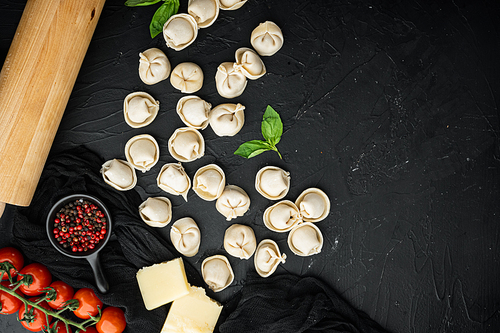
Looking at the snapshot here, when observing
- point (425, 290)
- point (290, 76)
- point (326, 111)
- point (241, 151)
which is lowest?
point (425, 290)

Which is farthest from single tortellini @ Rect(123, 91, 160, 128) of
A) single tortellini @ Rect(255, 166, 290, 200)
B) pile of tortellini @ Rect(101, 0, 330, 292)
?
single tortellini @ Rect(255, 166, 290, 200)

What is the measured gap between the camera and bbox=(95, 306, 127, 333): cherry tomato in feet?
6.25

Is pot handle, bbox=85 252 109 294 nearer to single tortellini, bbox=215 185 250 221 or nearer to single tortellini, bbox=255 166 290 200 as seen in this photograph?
single tortellini, bbox=215 185 250 221

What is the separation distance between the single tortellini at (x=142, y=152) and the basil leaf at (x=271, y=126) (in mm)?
667

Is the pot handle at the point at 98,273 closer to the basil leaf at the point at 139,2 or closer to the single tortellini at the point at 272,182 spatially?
the single tortellini at the point at 272,182

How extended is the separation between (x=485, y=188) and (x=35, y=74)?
Answer: 104 inches

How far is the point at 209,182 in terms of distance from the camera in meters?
1.94

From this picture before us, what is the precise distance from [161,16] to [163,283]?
1569 mm

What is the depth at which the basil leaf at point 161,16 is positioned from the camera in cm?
194

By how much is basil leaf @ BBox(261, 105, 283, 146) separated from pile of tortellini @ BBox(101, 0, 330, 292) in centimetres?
15


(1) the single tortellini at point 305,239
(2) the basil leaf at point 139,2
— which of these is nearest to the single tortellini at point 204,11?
(2) the basil leaf at point 139,2

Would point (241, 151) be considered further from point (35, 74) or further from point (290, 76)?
point (35, 74)

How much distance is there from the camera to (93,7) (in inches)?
69.1

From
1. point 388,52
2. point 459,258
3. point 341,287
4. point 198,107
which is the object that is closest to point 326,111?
point 388,52
